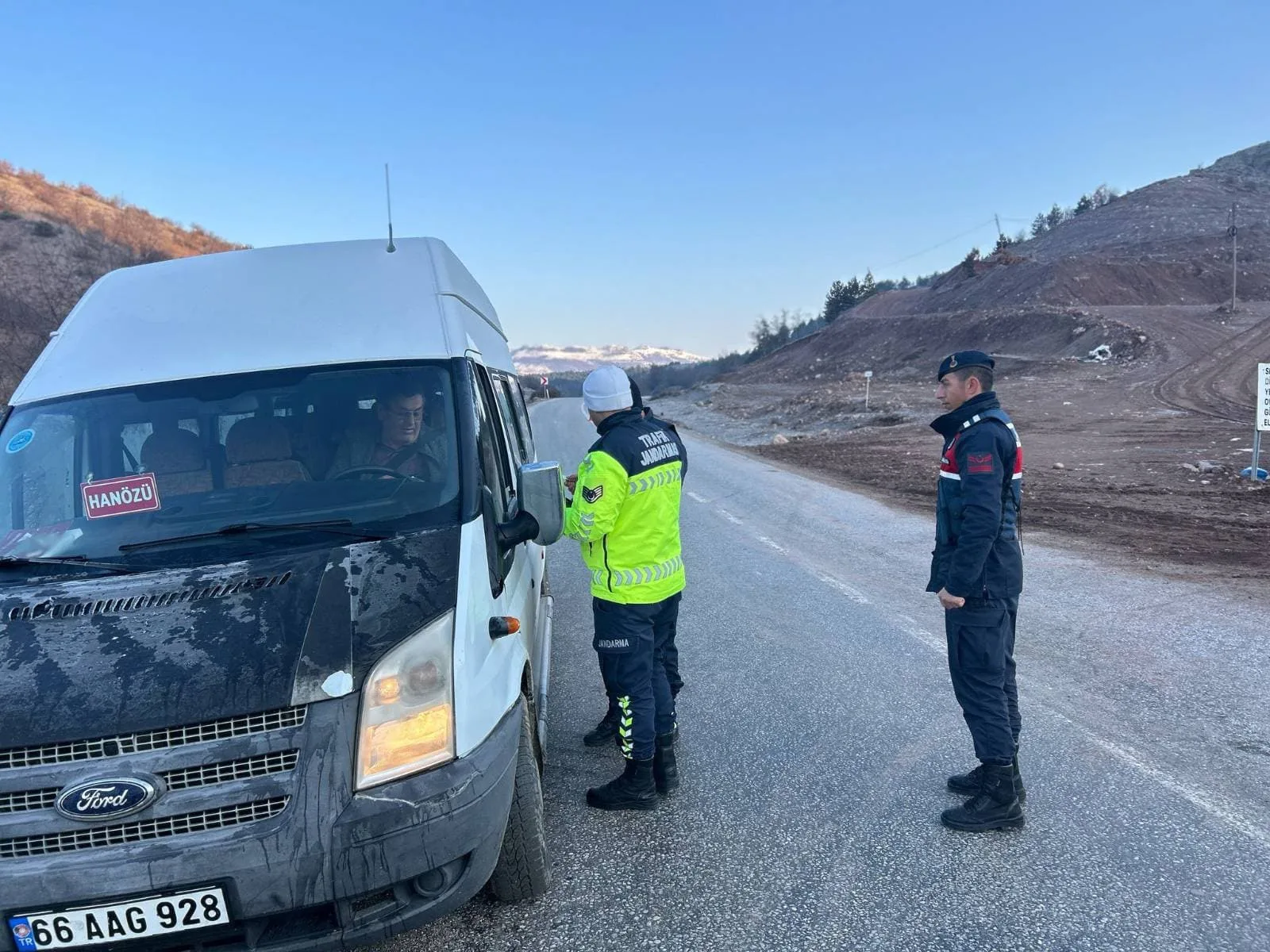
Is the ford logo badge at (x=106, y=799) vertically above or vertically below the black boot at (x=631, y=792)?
above

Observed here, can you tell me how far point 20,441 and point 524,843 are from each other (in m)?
2.58

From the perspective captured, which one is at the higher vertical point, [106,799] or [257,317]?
[257,317]

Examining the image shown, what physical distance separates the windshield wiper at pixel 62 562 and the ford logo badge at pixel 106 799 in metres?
0.79

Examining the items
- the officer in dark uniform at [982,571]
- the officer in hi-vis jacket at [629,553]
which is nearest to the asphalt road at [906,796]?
the officer in dark uniform at [982,571]

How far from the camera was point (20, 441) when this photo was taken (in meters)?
3.36

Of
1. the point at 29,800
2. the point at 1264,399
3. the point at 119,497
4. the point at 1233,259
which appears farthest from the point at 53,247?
the point at 1233,259

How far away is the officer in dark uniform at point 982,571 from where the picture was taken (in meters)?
3.55

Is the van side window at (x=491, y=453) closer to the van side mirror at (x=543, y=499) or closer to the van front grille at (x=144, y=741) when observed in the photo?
the van side mirror at (x=543, y=499)

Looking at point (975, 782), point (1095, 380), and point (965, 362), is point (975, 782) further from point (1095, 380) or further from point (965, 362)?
point (1095, 380)

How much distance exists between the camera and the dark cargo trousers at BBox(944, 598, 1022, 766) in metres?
3.64

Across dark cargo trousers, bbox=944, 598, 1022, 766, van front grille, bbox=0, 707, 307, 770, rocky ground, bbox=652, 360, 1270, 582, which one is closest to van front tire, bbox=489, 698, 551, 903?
van front grille, bbox=0, 707, 307, 770

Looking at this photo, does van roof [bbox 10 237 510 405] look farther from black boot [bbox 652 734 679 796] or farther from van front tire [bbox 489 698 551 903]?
black boot [bbox 652 734 679 796]

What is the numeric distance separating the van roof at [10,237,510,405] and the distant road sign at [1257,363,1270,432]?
11.9 m

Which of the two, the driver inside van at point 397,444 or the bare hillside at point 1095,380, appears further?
the bare hillside at point 1095,380
